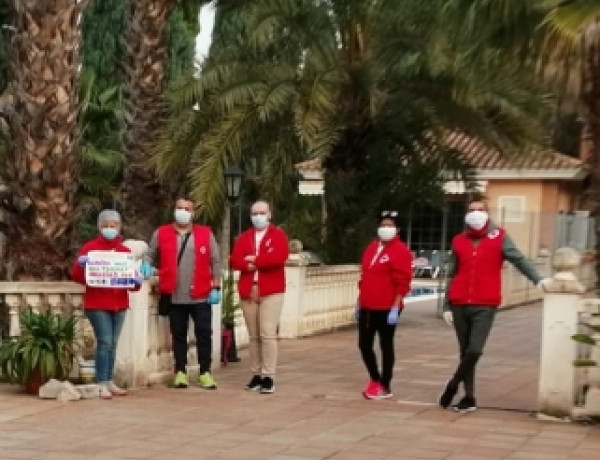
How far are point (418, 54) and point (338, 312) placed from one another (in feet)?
14.0

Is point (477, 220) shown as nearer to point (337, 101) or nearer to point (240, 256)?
point (240, 256)

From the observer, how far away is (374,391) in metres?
9.35

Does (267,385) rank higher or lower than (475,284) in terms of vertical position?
lower

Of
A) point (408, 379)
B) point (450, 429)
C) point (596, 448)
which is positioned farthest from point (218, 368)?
point (596, 448)

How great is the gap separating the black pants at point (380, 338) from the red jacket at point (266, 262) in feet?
2.80

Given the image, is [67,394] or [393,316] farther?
[393,316]

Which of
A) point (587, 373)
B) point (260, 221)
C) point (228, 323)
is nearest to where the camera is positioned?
point (587, 373)

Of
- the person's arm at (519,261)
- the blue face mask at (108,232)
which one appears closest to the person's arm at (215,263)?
the blue face mask at (108,232)

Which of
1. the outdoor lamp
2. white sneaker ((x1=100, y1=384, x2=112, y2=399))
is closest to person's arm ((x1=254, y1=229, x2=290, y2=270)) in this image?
white sneaker ((x1=100, y1=384, x2=112, y2=399))

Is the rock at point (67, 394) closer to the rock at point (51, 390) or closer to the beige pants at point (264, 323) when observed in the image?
the rock at point (51, 390)

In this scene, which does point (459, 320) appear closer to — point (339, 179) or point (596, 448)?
point (596, 448)

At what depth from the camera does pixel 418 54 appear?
50.4 feet

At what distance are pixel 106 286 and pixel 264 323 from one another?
1535 millimetres

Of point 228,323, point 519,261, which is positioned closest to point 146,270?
point 228,323
